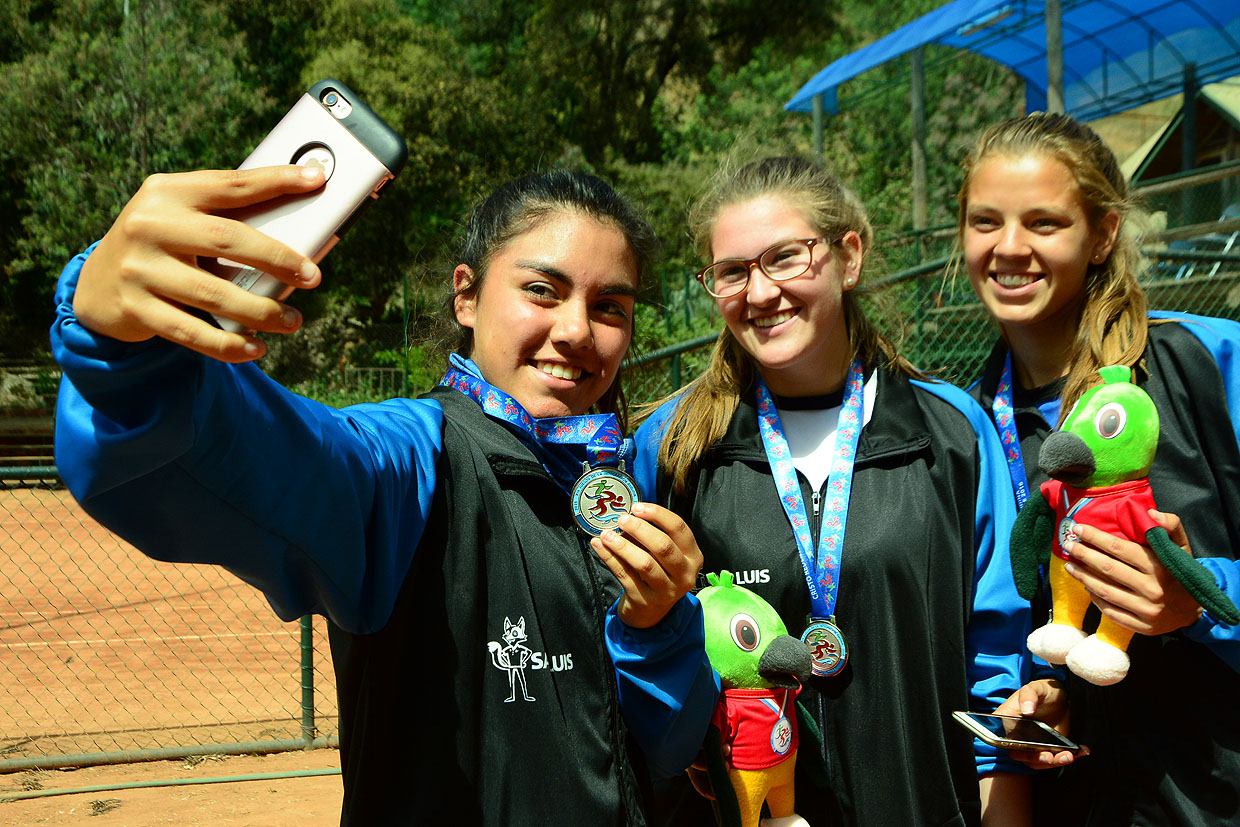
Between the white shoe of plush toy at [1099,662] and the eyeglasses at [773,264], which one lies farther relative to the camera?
the eyeglasses at [773,264]

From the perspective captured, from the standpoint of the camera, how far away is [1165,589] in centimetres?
208

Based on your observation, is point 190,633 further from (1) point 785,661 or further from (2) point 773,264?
(1) point 785,661

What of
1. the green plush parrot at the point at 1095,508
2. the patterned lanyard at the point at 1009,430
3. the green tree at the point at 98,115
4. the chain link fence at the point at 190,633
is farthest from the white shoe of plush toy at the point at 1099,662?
the green tree at the point at 98,115

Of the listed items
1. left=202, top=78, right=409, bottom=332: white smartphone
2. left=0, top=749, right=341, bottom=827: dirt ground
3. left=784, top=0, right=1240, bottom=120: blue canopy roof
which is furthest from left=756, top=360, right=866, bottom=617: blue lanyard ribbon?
left=784, top=0, right=1240, bottom=120: blue canopy roof

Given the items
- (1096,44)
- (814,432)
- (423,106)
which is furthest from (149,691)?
(423,106)

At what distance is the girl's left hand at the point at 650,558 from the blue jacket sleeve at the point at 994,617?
1087mm

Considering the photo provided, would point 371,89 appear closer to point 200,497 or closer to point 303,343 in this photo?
point 303,343

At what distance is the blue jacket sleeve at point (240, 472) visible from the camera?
1132 mm

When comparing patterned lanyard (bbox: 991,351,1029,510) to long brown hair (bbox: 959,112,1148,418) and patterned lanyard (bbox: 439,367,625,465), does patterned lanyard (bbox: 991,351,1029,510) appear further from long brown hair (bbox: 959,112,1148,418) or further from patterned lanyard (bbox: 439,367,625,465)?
patterned lanyard (bbox: 439,367,625,465)

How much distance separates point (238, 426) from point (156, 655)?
8578 millimetres

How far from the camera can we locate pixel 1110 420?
2152mm

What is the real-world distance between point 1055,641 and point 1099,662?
0.37 feet

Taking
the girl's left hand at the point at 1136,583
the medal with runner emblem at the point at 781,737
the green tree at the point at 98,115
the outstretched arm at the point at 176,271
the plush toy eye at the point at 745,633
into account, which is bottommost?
the medal with runner emblem at the point at 781,737

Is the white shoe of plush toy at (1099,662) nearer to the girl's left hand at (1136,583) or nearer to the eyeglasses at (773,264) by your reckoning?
the girl's left hand at (1136,583)
